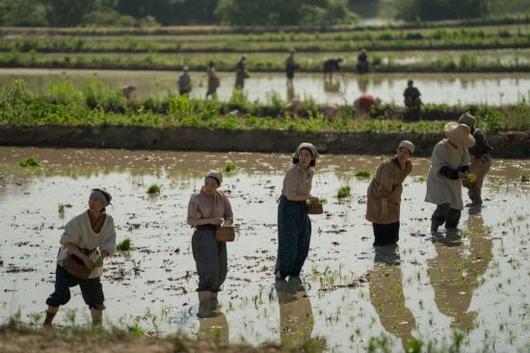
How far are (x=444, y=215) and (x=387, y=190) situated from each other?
1.14 metres

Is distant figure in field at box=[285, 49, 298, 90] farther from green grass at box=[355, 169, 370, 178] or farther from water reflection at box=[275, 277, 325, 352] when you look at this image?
water reflection at box=[275, 277, 325, 352]

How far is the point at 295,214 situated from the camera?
43.4ft

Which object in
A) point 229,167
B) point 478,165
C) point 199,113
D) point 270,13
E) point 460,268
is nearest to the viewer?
point 460,268

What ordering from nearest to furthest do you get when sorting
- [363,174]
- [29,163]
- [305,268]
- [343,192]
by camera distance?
[305,268]
[343,192]
[363,174]
[29,163]

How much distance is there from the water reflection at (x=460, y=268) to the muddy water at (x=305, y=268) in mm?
19

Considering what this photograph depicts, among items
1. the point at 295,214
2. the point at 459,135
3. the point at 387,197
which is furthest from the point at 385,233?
the point at 295,214

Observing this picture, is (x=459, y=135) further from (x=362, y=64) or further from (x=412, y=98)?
(x=362, y=64)

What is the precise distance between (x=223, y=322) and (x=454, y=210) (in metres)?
4.99

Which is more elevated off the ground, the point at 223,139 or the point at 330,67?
the point at 330,67

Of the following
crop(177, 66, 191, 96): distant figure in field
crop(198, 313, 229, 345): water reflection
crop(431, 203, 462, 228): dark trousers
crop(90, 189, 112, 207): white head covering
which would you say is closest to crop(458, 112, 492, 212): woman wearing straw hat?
Answer: crop(431, 203, 462, 228): dark trousers

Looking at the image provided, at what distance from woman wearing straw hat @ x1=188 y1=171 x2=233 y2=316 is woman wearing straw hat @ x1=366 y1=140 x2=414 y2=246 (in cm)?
294

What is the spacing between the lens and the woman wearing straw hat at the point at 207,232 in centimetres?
1210

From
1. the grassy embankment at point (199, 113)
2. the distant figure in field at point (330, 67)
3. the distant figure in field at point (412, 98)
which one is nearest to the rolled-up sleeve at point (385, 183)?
the grassy embankment at point (199, 113)

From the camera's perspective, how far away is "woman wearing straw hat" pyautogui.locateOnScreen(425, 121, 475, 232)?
15367 millimetres
